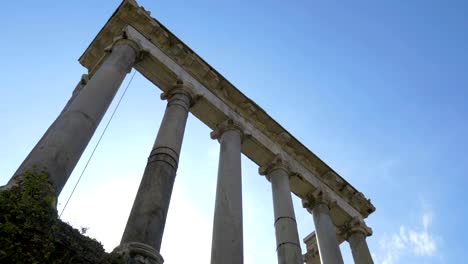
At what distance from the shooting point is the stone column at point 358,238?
41.5 m

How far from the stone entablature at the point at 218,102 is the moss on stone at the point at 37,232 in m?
19.9

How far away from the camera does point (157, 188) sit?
23.9m

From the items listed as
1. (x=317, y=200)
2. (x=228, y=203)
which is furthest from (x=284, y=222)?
(x=317, y=200)

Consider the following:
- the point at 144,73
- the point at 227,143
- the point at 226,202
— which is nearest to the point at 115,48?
the point at 144,73

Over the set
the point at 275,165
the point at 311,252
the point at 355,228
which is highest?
the point at 275,165

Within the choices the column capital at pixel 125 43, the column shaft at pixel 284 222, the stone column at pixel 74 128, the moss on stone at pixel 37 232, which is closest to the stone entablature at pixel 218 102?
the column capital at pixel 125 43

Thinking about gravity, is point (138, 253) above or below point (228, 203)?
below

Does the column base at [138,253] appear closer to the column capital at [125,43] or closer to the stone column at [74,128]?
the stone column at [74,128]

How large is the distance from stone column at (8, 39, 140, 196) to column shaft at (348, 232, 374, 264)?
27505 mm

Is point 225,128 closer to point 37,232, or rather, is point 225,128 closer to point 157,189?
point 157,189

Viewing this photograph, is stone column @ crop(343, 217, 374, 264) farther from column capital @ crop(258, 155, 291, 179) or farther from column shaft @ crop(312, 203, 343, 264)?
column capital @ crop(258, 155, 291, 179)

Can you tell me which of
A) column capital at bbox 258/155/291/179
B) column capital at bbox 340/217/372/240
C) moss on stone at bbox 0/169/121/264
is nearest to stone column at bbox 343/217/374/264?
column capital at bbox 340/217/372/240

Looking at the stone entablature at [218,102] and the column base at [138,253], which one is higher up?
the stone entablature at [218,102]

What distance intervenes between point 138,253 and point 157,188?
517 centimetres
